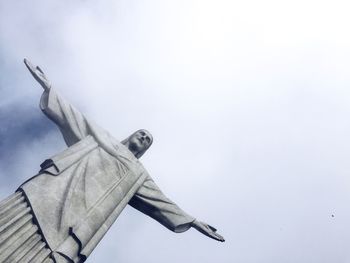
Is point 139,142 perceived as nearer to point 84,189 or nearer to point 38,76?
point 84,189

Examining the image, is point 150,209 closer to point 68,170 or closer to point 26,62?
point 68,170

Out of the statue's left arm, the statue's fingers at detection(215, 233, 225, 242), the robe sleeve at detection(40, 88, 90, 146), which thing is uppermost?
the robe sleeve at detection(40, 88, 90, 146)

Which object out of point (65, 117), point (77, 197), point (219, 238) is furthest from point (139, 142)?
point (77, 197)

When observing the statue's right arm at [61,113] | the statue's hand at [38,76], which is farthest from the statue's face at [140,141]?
the statue's hand at [38,76]

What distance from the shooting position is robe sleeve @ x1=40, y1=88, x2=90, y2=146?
12.0m

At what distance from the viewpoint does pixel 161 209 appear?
1299cm

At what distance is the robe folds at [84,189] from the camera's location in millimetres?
10280

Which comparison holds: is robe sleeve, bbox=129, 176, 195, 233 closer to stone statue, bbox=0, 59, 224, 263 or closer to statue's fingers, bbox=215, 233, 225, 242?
stone statue, bbox=0, 59, 224, 263

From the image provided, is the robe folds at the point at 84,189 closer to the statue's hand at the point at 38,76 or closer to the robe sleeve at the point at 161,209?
the robe sleeve at the point at 161,209

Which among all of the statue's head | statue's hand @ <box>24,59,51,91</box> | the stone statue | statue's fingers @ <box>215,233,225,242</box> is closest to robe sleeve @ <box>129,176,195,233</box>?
the stone statue

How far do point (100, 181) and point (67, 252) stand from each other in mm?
2193

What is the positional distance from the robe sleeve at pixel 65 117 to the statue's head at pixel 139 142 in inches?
65.7

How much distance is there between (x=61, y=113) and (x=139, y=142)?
108 inches

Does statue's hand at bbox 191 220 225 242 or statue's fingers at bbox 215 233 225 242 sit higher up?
statue's hand at bbox 191 220 225 242
